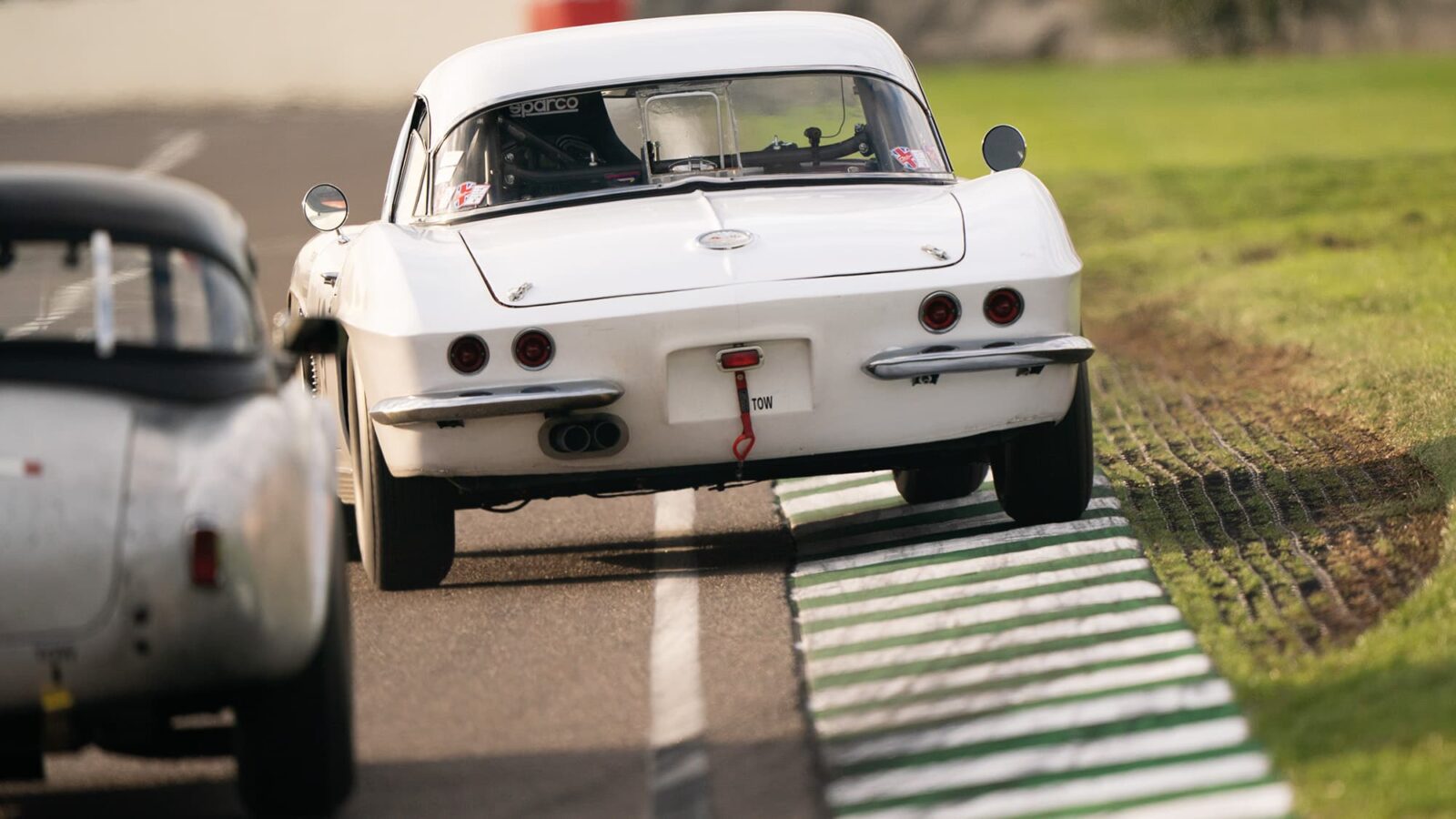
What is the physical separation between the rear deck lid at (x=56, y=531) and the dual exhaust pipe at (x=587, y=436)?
2456 mm

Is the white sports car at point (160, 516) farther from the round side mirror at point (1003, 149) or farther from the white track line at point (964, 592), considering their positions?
the round side mirror at point (1003, 149)

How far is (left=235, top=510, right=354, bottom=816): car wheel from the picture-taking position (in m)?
5.43

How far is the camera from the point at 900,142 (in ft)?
29.4

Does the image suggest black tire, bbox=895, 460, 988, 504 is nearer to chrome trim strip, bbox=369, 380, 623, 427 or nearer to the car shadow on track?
chrome trim strip, bbox=369, 380, 623, 427

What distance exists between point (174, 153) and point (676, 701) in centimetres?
2430

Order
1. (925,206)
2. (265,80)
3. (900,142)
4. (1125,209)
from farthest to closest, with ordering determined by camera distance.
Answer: (265,80) < (1125,209) < (900,142) < (925,206)

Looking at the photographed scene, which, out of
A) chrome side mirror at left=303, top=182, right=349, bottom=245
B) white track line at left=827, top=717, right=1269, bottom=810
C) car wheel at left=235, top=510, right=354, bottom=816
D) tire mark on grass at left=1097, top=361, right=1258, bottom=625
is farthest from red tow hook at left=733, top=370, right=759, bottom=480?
chrome side mirror at left=303, top=182, right=349, bottom=245

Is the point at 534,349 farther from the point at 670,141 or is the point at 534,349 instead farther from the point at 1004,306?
the point at 670,141

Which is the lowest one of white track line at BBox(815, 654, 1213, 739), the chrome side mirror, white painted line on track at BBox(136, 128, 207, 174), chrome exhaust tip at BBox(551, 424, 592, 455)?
white painted line on track at BBox(136, 128, 207, 174)

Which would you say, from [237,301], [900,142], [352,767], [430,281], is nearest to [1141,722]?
[352,767]

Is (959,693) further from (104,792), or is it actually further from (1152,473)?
(1152,473)

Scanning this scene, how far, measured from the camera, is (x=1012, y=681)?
20.5ft

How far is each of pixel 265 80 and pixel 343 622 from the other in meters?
28.8

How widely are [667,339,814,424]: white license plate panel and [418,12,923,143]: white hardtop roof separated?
1.70m
